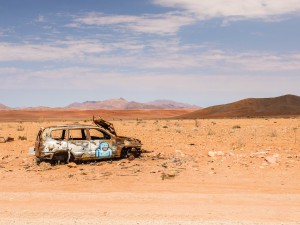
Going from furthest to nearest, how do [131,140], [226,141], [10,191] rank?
[226,141] → [131,140] → [10,191]

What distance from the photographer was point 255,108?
9250cm

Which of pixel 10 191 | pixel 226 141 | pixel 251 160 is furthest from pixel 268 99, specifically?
pixel 10 191

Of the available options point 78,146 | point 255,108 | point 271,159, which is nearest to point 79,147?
point 78,146

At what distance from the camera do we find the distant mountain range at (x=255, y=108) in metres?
86.9

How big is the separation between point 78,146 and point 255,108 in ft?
269

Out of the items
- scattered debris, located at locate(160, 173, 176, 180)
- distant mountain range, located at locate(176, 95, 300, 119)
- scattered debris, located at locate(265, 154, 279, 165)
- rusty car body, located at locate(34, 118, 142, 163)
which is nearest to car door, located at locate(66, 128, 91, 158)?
rusty car body, located at locate(34, 118, 142, 163)

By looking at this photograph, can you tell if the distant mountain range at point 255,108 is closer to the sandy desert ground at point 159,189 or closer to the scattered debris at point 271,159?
the sandy desert ground at point 159,189

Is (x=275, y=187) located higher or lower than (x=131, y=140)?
lower

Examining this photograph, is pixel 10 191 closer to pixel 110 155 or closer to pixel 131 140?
pixel 110 155

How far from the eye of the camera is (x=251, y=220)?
7734 millimetres

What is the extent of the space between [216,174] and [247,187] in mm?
1999

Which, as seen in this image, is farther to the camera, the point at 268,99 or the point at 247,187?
the point at 268,99

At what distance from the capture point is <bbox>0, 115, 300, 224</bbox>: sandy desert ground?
8.09 meters

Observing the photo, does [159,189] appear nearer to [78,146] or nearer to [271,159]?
[78,146]
